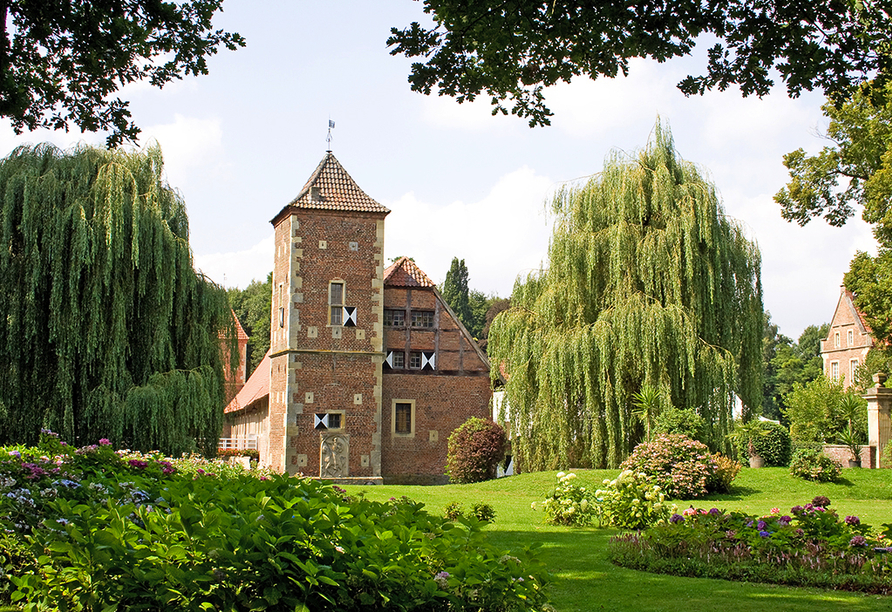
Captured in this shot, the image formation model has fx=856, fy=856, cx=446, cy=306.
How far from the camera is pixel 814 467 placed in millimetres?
18906

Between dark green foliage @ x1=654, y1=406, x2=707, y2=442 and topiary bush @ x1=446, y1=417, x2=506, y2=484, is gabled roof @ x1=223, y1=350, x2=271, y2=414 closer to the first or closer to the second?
topiary bush @ x1=446, y1=417, x2=506, y2=484

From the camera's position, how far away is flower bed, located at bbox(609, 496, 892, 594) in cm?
731

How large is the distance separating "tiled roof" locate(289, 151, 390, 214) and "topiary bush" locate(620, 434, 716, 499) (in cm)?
1302

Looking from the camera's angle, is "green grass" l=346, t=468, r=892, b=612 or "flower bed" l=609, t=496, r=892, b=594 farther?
"flower bed" l=609, t=496, r=892, b=594

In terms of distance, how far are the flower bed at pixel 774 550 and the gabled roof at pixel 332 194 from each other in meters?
20.2

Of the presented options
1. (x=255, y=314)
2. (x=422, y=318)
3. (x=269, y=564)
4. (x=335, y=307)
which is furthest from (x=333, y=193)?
(x=255, y=314)

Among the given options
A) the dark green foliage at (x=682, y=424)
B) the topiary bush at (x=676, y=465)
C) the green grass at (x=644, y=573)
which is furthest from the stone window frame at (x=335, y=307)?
the topiary bush at (x=676, y=465)

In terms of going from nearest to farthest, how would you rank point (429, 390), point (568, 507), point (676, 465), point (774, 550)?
point (774, 550)
point (568, 507)
point (676, 465)
point (429, 390)

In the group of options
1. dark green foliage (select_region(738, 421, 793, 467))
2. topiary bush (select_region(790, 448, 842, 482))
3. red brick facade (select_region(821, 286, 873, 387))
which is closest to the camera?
topiary bush (select_region(790, 448, 842, 482))

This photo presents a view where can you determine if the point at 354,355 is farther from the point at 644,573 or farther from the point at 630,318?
the point at 644,573

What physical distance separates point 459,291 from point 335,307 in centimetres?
3891

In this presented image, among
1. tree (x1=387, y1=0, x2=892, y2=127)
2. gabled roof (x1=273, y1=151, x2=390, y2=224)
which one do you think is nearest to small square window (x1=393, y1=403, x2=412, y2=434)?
gabled roof (x1=273, y1=151, x2=390, y2=224)

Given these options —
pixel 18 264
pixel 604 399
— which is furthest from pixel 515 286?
pixel 18 264

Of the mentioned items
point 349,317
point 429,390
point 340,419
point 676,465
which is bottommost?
point 676,465
